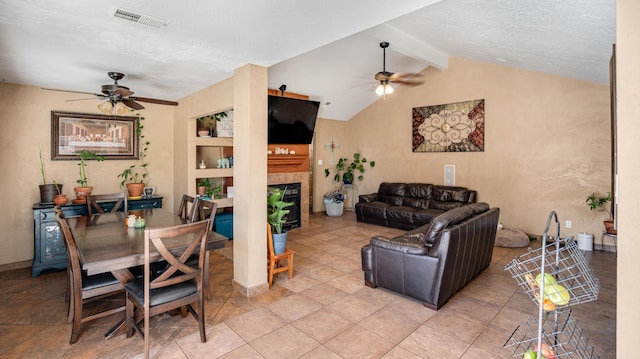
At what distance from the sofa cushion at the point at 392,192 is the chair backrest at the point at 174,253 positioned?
544 centimetres

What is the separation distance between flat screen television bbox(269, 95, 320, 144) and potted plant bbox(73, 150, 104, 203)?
9.04ft

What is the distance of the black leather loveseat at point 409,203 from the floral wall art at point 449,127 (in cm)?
90

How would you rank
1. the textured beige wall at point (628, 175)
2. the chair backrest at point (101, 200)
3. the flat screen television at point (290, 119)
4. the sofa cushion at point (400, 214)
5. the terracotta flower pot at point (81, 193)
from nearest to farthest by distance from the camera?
the textured beige wall at point (628, 175) → the chair backrest at point (101, 200) → the terracotta flower pot at point (81, 193) → the flat screen television at point (290, 119) → the sofa cushion at point (400, 214)

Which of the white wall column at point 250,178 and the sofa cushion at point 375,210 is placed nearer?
the white wall column at point 250,178

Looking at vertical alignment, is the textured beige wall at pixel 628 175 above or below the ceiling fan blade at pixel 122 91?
below

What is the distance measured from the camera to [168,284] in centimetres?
233

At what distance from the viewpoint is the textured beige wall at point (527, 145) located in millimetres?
5156

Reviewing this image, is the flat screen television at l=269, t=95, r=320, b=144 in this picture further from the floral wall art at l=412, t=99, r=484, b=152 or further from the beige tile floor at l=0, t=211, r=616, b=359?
the beige tile floor at l=0, t=211, r=616, b=359

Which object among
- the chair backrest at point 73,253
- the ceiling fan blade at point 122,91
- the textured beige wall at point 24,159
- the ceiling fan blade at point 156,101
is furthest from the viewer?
the ceiling fan blade at point 156,101

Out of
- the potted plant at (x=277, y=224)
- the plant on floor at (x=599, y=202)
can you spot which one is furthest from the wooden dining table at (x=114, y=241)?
the plant on floor at (x=599, y=202)

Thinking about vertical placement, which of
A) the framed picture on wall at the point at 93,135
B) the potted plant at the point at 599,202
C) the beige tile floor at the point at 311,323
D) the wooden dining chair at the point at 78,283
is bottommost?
the beige tile floor at the point at 311,323

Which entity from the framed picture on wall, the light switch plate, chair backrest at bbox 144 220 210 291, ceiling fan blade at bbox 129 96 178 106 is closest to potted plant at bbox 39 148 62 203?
the framed picture on wall

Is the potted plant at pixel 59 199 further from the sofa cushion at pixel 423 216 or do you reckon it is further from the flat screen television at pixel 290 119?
the sofa cushion at pixel 423 216

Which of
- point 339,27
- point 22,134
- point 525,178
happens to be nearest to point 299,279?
point 339,27
